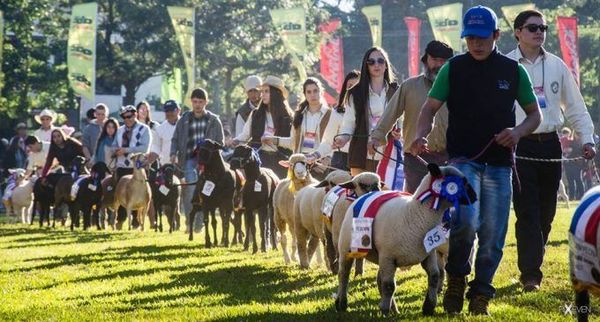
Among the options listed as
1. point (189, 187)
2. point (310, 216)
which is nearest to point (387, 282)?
point (310, 216)

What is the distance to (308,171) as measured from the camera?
12789 millimetres

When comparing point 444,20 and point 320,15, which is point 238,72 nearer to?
point 320,15

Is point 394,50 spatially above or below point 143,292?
above

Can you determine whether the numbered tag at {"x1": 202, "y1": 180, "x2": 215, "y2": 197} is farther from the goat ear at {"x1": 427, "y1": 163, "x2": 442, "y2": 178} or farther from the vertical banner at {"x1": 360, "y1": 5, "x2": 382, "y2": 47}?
the vertical banner at {"x1": 360, "y1": 5, "x2": 382, "y2": 47}

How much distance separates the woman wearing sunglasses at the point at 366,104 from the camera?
11.3 metres

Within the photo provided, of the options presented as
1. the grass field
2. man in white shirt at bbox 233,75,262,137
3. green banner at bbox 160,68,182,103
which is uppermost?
green banner at bbox 160,68,182,103

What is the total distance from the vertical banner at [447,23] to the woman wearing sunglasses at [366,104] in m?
32.8

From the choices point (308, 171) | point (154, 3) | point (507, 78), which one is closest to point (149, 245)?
point (308, 171)

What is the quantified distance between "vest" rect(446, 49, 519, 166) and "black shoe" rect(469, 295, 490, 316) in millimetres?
860

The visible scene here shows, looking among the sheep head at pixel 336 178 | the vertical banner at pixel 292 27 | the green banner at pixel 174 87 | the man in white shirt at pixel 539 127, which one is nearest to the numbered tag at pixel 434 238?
the man in white shirt at pixel 539 127

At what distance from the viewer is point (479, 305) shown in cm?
800

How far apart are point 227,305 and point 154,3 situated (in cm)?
5040

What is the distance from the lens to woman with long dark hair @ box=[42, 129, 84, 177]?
879 inches

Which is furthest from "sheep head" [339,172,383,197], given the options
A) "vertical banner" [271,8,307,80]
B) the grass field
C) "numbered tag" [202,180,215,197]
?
"vertical banner" [271,8,307,80]
